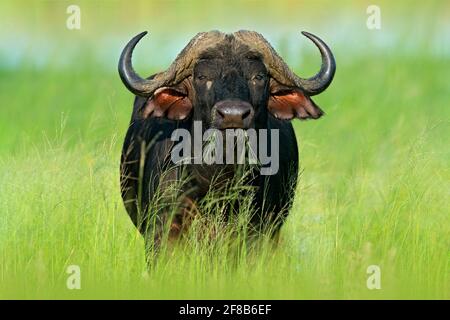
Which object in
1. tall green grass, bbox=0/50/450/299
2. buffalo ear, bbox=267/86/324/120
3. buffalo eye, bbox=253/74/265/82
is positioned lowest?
tall green grass, bbox=0/50/450/299

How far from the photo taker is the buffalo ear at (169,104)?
7.91 m

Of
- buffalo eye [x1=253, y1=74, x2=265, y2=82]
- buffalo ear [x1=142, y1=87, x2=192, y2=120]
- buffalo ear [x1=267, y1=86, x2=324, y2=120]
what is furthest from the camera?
buffalo ear [x1=267, y1=86, x2=324, y2=120]

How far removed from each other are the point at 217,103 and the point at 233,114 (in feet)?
0.64

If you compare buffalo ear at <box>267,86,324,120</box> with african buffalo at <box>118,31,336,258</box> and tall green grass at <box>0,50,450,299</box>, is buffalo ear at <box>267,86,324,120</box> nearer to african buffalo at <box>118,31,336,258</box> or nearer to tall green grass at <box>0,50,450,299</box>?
african buffalo at <box>118,31,336,258</box>

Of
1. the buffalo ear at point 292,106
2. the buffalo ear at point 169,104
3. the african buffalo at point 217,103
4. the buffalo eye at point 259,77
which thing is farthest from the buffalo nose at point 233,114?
the buffalo ear at point 292,106

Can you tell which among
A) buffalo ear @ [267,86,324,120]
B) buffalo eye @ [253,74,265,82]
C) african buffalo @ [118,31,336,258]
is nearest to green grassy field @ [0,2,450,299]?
african buffalo @ [118,31,336,258]

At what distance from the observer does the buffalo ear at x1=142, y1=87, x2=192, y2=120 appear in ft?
25.9

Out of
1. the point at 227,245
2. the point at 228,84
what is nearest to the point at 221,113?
the point at 228,84

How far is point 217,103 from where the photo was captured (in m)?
7.19

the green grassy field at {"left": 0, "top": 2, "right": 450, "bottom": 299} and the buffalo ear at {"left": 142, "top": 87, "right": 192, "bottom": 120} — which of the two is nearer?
the green grassy field at {"left": 0, "top": 2, "right": 450, "bottom": 299}

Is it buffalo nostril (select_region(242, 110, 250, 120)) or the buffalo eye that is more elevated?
the buffalo eye

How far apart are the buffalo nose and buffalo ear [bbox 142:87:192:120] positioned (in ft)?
2.52

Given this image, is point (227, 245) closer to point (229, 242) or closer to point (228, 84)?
point (229, 242)

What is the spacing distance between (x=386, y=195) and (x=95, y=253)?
2323 millimetres
